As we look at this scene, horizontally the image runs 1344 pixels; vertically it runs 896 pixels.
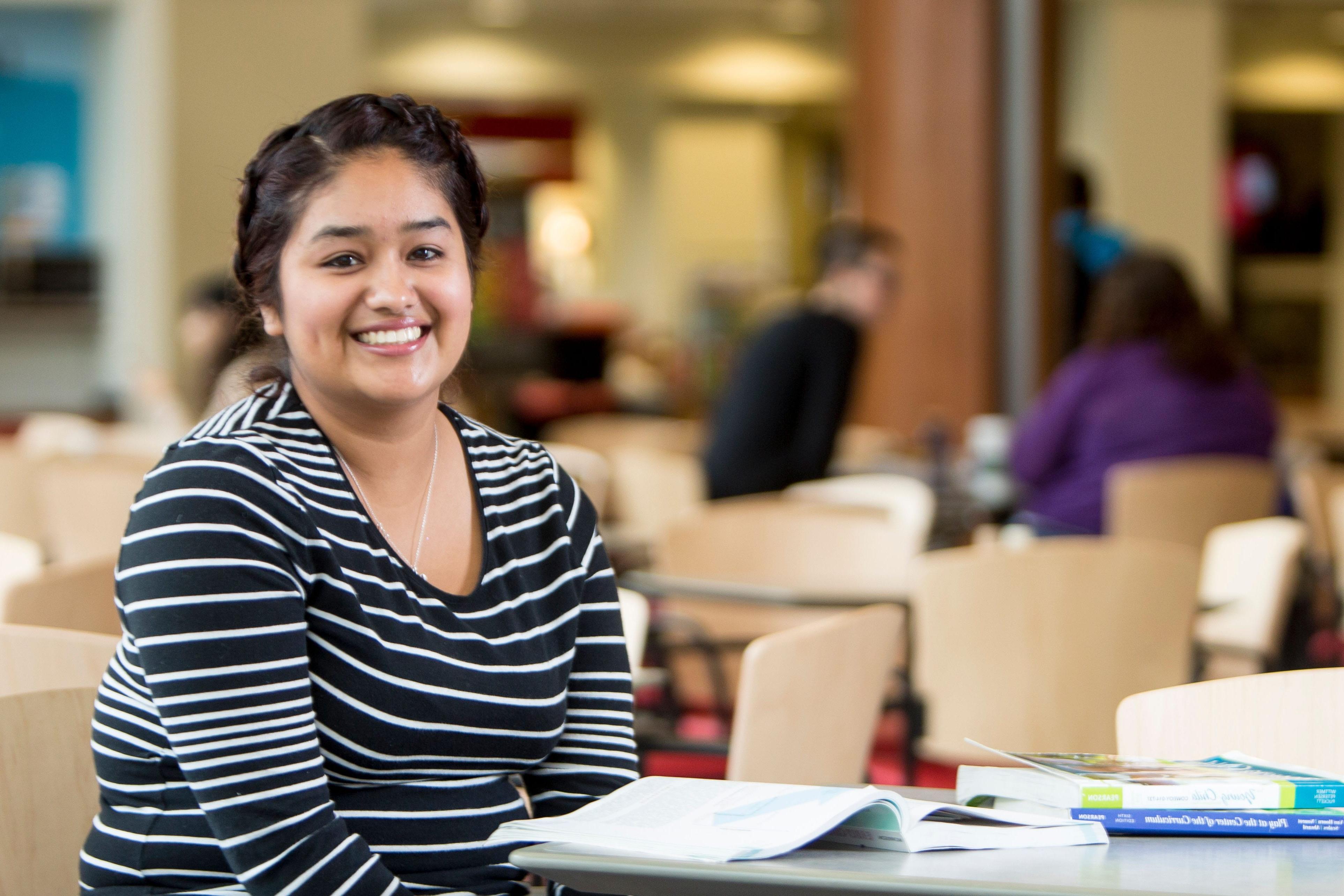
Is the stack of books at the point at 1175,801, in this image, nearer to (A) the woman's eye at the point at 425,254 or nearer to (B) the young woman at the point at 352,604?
(B) the young woman at the point at 352,604

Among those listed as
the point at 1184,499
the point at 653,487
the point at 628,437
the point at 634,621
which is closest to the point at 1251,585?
the point at 1184,499

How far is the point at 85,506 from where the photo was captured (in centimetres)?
349

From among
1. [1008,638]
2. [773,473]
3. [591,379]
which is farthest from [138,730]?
[591,379]

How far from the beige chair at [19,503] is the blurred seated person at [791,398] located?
1800 mm

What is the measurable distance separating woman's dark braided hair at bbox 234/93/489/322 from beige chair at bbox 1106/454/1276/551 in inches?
112

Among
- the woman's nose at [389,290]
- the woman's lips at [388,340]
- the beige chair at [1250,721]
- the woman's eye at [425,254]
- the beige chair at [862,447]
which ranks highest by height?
the woman's eye at [425,254]

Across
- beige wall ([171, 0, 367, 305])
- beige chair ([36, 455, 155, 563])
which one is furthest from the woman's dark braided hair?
beige wall ([171, 0, 367, 305])

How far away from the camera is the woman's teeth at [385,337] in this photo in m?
1.44

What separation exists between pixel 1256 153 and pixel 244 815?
12.8 m

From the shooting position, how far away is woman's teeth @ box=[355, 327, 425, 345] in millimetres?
1437

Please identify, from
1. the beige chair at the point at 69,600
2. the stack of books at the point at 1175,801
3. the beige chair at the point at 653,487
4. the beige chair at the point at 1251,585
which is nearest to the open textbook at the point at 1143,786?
the stack of books at the point at 1175,801

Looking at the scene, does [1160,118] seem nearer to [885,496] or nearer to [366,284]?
[885,496]

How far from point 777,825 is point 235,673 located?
454mm

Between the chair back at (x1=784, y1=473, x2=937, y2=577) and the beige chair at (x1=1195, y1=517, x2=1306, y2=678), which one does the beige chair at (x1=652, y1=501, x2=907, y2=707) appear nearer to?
the chair back at (x1=784, y1=473, x2=937, y2=577)
